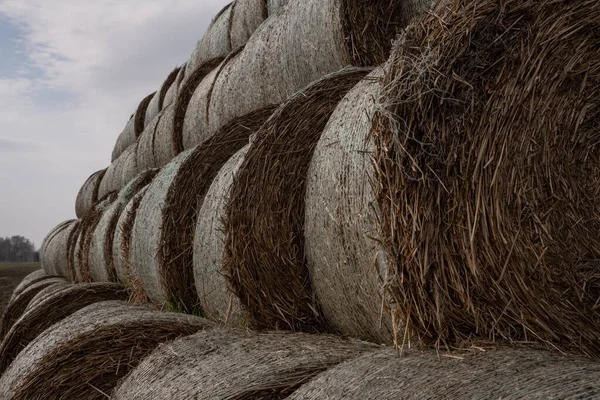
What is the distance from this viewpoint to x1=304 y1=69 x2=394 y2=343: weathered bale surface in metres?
1.86

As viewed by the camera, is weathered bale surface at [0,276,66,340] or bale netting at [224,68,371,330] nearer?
bale netting at [224,68,371,330]

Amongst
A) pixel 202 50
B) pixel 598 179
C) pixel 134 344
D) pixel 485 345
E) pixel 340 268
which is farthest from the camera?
pixel 202 50

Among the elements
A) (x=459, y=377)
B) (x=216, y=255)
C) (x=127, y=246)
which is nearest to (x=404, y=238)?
(x=459, y=377)

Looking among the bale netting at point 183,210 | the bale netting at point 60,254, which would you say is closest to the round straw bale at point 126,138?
the bale netting at point 60,254

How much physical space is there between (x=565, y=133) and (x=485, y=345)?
609 mm

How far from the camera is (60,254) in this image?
7.83 meters

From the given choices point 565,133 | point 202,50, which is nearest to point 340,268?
point 565,133

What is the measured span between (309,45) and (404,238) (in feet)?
5.28

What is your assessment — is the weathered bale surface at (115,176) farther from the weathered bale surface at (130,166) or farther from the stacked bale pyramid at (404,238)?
the stacked bale pyramid at (404,238)

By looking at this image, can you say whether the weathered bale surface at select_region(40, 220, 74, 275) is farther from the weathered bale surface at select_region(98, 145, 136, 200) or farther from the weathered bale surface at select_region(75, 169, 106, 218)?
the weathered bale surface at select_region(98, 145, 136, 200)

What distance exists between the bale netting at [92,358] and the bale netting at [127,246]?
1.32m

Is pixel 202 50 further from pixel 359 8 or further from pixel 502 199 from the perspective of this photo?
pixel 502 199

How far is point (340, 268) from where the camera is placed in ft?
6.73

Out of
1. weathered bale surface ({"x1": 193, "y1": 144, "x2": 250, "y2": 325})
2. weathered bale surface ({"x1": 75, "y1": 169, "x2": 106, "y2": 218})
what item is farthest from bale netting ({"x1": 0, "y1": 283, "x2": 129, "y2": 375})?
weathered bale surface ({"x1": 75, "y1": 169, "x2": 106, "y2": 218})
